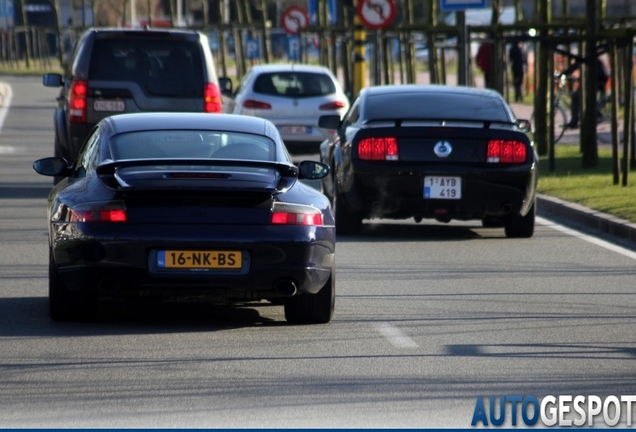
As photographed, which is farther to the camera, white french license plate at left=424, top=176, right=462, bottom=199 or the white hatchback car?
the white hatchback car

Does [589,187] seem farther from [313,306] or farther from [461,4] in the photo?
[313,306]

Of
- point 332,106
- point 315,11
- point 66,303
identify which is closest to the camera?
point 66,303

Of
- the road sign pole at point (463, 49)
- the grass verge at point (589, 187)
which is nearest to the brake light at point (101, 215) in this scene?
the grass verge at point (589, 187)

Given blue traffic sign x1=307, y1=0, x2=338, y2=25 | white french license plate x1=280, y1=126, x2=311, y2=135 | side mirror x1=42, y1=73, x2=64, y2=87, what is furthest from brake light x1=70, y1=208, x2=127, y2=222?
blue traffic sign x1=307, y1=0, x2=338, y2=25

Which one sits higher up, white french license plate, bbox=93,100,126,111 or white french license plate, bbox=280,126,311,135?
white french license plate, bbox=93,100,126,111

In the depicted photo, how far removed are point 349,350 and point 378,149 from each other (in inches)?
227

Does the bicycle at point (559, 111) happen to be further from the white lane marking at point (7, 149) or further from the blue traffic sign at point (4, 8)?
the blue traffic sign at point (4, 8)

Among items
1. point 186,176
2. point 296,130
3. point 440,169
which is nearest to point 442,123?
point 440,169

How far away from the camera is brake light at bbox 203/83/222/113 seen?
17453mm

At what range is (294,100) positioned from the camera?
24156mm

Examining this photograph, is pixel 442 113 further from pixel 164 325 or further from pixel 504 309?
pixel 164 325

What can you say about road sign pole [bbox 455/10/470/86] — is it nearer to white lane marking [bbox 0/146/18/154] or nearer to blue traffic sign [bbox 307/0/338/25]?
white lane marking [bbox 0/146/18/154]

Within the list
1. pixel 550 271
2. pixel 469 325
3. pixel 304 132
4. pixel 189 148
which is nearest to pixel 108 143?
pixel 189 148

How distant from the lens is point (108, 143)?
31.6 feet
